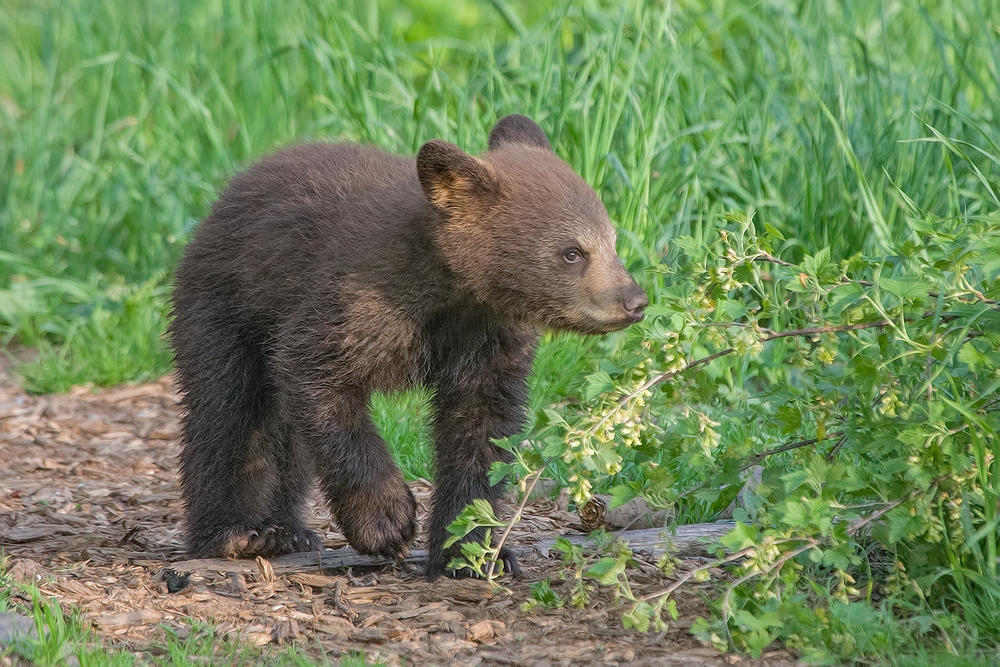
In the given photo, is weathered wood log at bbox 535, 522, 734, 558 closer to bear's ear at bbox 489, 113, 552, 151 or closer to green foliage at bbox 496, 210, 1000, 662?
green foliage at bbox 496, 210, 1000, 662

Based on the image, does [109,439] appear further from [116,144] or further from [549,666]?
[549,666]

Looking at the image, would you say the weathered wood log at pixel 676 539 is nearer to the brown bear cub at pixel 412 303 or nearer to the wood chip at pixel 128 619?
the brown bear cub at pixel 412 303

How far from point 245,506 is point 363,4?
201 inches

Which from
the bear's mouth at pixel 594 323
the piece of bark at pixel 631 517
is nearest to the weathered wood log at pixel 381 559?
the piece of bark at pixel 631 517

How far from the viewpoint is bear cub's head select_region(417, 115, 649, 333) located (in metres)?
4.21

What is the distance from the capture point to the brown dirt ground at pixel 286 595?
3594 mm

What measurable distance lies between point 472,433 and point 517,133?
124 centimetres

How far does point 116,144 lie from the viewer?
8.29m

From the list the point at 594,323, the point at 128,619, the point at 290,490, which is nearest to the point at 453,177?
the point at 594,323

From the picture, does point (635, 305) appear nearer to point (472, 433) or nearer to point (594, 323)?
point (594, 323)

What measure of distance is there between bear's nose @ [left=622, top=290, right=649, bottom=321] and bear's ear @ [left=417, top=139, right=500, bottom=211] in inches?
24.1

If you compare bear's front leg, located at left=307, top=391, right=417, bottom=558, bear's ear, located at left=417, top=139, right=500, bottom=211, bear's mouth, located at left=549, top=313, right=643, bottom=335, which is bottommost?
bear's front leg, located at left=307, top=391, right=417, bottom=558

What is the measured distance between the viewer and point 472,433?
14.2 feet

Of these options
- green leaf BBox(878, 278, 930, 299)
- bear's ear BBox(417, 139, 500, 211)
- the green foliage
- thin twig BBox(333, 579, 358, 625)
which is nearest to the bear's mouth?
the green foliage
